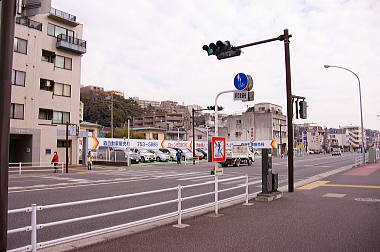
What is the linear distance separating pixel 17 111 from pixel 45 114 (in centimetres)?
306

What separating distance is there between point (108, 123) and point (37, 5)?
315 feet

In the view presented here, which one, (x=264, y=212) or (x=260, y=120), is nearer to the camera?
(x=264, y=212)

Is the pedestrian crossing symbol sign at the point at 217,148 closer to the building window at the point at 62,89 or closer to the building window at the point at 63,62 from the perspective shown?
the building window at the point at 62,89

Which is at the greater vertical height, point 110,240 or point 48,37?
point 48,37

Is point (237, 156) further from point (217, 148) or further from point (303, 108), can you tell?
point (217, 148)

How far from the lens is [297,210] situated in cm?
879

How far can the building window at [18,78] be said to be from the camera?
29.2 metres

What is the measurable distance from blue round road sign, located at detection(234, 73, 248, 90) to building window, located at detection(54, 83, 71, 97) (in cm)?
2836

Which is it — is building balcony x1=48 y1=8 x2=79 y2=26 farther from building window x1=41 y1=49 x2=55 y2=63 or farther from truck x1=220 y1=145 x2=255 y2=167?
truck x1=220 y1=145 x2=255 y2=167

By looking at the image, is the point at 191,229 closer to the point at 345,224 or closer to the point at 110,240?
the point at 110,240

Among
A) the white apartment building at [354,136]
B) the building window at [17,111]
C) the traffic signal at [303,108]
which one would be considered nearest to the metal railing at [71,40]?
the building window at [17,111]

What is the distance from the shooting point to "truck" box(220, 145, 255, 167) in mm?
33088

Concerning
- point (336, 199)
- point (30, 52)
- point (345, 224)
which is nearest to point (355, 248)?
point (345, 224)

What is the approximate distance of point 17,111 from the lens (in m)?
29.1
